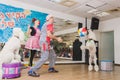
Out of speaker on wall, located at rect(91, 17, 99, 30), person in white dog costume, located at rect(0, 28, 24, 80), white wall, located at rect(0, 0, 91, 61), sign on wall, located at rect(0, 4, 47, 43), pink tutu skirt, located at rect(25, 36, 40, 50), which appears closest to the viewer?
person in white dog costume, located at rect(0, 28, 24, 80)

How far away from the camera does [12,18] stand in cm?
436

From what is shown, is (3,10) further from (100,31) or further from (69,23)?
(100,31)

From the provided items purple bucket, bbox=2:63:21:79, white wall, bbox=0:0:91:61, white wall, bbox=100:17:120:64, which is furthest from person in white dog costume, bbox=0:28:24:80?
white wall, bbox=100:17:120:64

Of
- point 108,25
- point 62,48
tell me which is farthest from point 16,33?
point 108,25

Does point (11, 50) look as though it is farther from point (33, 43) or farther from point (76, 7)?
point (76, 7)

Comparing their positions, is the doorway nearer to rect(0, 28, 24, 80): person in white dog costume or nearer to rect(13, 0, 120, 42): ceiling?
rect(13, 0, 120, 42): ceiling

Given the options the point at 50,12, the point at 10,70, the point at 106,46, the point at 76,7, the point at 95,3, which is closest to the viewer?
the point at 10,70

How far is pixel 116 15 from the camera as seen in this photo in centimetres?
577

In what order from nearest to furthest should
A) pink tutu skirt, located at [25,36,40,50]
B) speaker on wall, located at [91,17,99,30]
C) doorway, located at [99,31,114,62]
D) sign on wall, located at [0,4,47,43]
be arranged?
1. pink tutu skirt, located at [25,36,40,50]
2. sign on wall, located at [0,4,47,43]
3. speaker on wall, located at [91,17,99,30]
4. doorway, located at [99,31,114,62]

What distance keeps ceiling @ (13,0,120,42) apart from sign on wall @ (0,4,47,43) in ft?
1.17

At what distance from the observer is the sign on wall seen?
164 inches

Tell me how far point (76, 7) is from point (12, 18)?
2163 mm

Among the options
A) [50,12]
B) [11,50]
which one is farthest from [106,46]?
[11,50]

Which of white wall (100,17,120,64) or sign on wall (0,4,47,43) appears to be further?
white wall (100,17,120,64)
